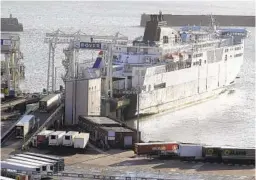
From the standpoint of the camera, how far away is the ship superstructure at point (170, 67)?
33.2 meters

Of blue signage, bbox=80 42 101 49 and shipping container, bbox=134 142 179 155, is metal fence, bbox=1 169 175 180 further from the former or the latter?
blue signage, bbox=80 42 101 49

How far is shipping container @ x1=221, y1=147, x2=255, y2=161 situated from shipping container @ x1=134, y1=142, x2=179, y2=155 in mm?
1529

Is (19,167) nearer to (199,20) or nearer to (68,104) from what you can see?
(68,104)

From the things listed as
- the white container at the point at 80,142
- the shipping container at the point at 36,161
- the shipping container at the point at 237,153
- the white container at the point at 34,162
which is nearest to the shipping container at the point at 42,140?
the white container at the point at 80,142

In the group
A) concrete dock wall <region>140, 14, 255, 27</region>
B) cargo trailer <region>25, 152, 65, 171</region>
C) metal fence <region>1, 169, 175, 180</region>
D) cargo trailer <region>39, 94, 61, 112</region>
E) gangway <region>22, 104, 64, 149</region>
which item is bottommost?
metal fence <region>1, 169, 175, 180</region>

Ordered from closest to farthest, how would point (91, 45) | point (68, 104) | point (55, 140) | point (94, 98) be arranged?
point (55, 140) → point (68, 104) → point (94, 98) → point (91, 45)

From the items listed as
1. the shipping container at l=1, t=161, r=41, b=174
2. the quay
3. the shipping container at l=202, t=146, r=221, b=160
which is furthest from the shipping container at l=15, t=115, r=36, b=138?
the shipping container at l=202, t=146, r=221, b=160

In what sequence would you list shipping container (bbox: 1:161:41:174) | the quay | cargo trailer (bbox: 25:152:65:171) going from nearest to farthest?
1. shipping container (bbox: 1:161:41:174)
2. cargo trailer (bbox: 25:152:65:171)
3. the quay

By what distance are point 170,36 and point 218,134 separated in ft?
37.7

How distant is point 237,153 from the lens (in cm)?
2173

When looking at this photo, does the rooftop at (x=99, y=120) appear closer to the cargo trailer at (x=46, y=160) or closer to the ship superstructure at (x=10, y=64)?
the cargo trailer at (x=46, y=160)

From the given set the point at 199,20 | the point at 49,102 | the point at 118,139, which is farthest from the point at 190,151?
the point at 199,20

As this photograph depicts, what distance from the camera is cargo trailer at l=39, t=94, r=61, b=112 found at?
27812 mm

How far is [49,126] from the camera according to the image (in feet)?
84.5
